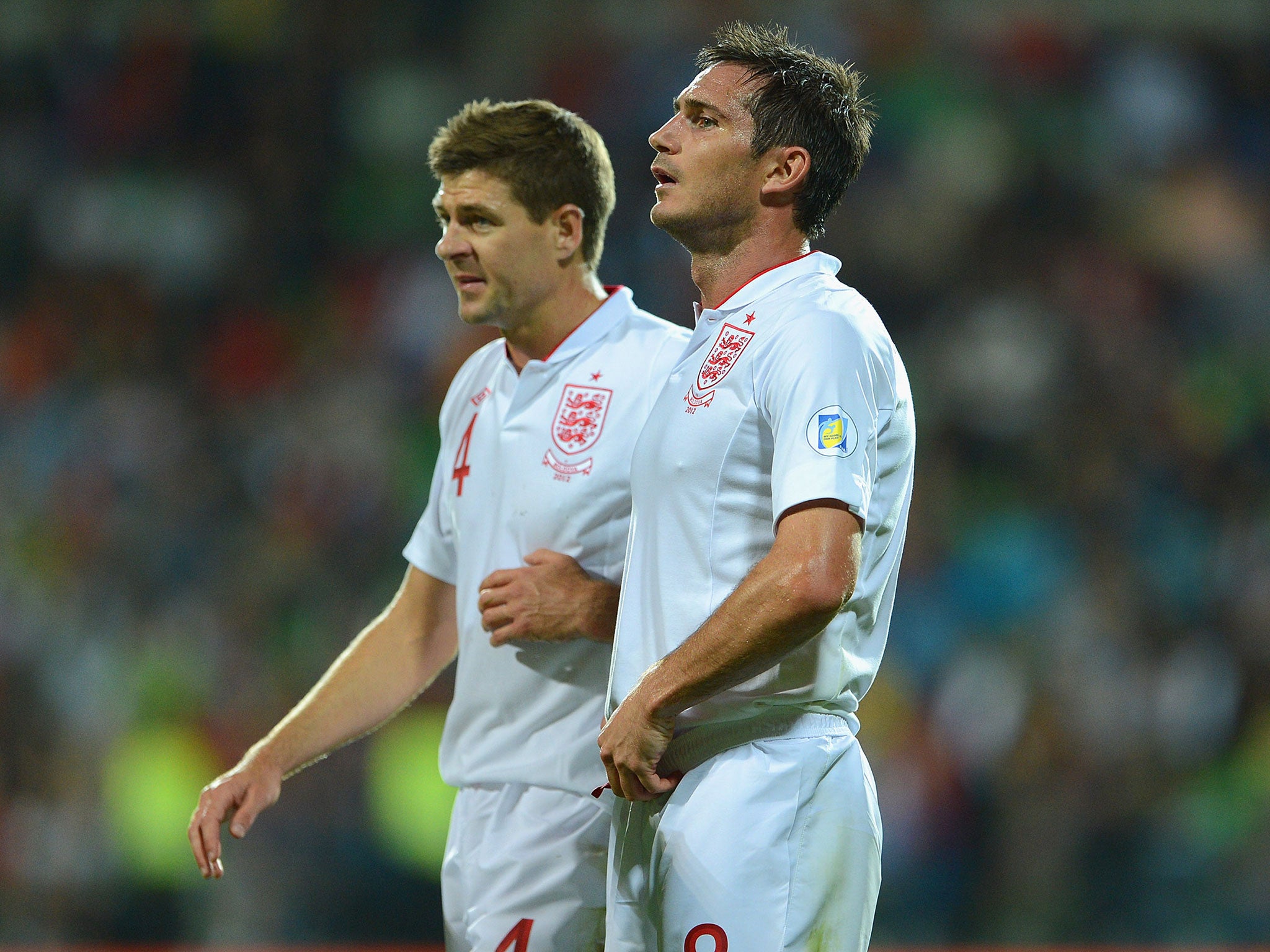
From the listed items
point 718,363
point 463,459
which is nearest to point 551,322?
point 463,459

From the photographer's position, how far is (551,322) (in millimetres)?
3033

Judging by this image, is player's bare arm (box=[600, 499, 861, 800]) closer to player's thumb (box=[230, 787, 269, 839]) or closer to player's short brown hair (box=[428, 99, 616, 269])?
player's thumb (box=[230, 787, 269, 839])

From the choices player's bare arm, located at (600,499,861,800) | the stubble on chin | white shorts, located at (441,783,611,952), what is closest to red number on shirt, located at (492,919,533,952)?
white shorts, located at (441,783,611,952)

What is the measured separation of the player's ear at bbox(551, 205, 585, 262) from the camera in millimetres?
3047

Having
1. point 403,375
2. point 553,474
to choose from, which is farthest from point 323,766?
point 553,474

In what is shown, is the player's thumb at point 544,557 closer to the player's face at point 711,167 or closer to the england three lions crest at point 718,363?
the england three lions crest at point 718,363

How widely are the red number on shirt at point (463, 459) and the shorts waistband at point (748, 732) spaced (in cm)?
93

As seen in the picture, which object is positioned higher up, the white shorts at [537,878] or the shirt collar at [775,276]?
the shirt collar at [775,276]

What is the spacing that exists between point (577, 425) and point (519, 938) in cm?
100

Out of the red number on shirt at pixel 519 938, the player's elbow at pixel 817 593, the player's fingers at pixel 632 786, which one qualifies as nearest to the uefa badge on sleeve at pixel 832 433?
the player's elbow at pixel 817 593

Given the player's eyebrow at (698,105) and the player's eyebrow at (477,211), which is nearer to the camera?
the player's eyebrow at (698,105)

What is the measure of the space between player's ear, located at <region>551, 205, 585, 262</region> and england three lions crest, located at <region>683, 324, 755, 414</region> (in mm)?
815

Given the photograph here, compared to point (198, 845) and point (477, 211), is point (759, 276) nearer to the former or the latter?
point (477, 211)

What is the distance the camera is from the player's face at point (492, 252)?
9.78ft
